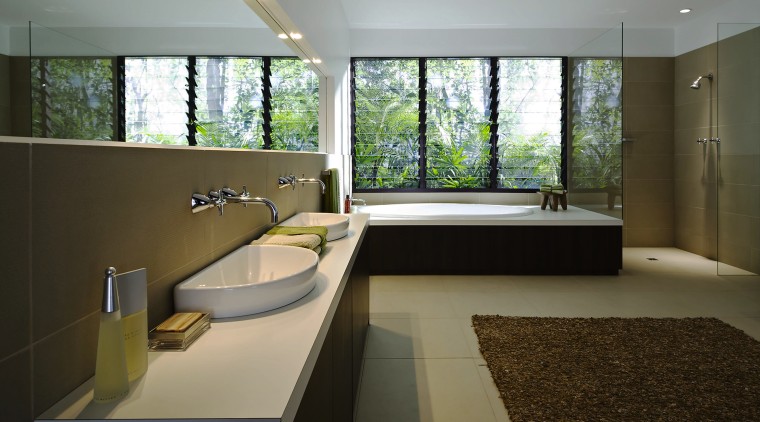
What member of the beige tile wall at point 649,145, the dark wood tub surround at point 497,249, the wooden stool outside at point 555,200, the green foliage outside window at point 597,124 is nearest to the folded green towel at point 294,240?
the dark wood tub surround at point 497,249

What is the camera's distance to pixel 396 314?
148 inches

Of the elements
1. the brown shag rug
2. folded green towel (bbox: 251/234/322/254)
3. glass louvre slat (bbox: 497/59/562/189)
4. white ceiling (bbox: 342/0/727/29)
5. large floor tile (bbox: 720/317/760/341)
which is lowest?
the brown shag rug

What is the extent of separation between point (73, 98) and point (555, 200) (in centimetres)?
521

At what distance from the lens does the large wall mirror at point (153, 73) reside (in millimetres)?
809

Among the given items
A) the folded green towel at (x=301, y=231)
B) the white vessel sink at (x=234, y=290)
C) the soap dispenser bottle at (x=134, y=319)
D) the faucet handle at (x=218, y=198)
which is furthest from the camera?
the folded green towel at (x=301, y=231)

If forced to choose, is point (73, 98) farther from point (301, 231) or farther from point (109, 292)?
point (301, 231)

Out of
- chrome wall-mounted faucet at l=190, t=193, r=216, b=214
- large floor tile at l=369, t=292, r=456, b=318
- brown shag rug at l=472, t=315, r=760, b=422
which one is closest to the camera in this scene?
chrome wall-mounted faucet at l=190, t=193, r=216, b=214

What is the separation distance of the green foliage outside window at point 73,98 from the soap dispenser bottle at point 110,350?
25 cm

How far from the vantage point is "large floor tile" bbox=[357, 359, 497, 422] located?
229 centimetres

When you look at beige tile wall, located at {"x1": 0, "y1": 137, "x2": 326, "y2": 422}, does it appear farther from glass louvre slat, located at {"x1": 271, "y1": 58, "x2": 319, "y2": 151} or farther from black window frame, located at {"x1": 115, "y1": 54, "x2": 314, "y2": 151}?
glass louvre slat, located at {"x1": 271, "y1": 58, "x2": 319, "y2": 151}

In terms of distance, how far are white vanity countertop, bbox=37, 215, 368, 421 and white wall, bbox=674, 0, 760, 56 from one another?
5.52 metres

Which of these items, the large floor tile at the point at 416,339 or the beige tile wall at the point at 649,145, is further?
the beige tile wall at the point at 649,145

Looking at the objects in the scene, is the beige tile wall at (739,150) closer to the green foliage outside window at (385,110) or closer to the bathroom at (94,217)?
the green foliage outside window at (385,110)

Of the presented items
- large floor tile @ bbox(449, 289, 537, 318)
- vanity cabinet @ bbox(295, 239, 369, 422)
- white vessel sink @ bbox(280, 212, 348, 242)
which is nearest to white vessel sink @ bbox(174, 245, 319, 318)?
vanity cabinet @ bbox(295, 239, 369, 422)
